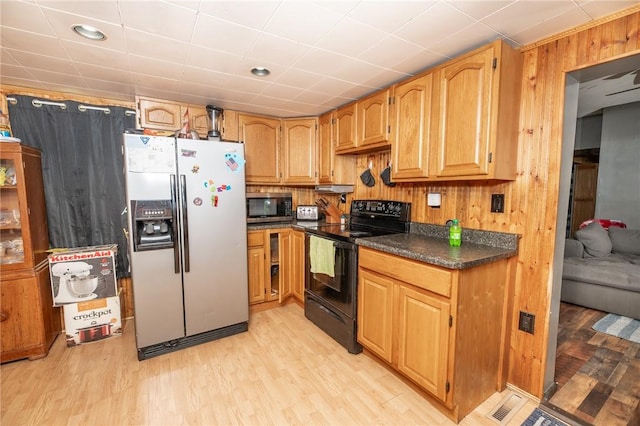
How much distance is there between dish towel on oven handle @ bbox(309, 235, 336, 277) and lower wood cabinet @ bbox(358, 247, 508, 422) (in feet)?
1.72

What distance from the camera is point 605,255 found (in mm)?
3467

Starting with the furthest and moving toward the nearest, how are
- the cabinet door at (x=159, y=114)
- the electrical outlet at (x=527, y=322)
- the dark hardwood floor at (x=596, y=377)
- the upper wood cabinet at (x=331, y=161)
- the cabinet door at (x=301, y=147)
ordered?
the cabinet door at (x=301, y=147)
the upper wood cabinet at (x=331, y=161)
the cabinet door at (x=159, y=114)
the electrical outlet at (x=527, y=322)
the dark hardwood floor at (x=596, y=377)

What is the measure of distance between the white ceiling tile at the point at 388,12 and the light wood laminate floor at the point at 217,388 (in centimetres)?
226

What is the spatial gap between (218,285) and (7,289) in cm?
153

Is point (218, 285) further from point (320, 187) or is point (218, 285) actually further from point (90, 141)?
point (90, 141)

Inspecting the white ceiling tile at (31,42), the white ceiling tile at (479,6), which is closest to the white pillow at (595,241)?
the white ceiling tile at (479,6)

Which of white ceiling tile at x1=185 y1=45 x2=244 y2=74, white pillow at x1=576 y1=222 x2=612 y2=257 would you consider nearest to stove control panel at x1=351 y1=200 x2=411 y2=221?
white ceiling tile at x1=185 y1=45 x2=244 y2=74

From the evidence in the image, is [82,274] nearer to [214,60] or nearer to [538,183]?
[214,60]

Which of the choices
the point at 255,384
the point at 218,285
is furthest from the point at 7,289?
→ the point at 255,384

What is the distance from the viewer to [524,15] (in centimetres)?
145

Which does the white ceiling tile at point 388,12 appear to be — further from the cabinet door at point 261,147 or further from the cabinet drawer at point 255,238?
the cabinet drawer at point 255,238

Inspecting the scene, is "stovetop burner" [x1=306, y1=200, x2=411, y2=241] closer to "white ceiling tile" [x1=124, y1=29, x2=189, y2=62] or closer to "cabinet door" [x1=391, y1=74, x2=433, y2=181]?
"cabinet door" [x1=391, y1=74, x2=433, y2=181]

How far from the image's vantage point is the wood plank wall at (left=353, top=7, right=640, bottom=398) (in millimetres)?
1563

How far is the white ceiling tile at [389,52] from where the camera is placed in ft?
5.69
